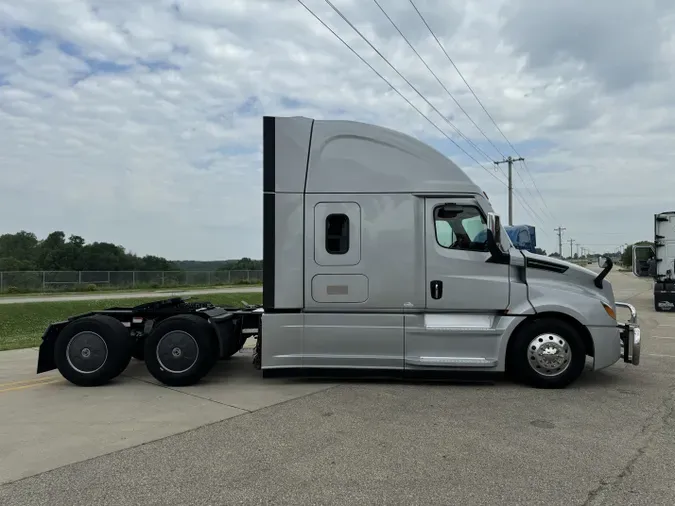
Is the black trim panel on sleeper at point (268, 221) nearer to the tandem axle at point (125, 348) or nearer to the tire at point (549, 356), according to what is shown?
the tandem axle at point (125, 348)

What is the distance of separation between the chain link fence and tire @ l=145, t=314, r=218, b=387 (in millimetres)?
32671

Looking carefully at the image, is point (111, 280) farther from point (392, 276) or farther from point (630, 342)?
point (630, 342)

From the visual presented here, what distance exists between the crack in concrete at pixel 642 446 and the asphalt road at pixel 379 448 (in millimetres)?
17

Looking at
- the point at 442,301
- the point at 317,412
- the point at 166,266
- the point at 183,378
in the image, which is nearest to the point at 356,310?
the point at 442,301

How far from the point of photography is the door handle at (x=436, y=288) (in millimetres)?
6777

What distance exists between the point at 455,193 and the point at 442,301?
1.41 m

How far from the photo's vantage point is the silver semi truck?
671cm

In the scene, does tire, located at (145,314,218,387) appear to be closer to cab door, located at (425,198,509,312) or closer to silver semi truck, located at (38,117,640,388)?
silver semi truck, located at (38,117,640,388)

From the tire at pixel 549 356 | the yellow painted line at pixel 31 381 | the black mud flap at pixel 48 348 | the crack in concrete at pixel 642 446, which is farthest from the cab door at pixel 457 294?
the yellow painted line at pixel 31 381

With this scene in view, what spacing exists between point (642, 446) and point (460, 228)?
3163 mm

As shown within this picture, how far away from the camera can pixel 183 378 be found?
7004mm

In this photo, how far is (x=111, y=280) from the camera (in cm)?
4016

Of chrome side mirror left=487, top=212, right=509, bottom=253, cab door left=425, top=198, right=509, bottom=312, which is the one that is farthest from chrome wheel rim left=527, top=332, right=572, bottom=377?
chrome side mirror left=487, top=212, right=509, bottom=253

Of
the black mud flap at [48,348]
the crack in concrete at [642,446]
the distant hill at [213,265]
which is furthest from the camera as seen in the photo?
the distant hill at [213,265]
